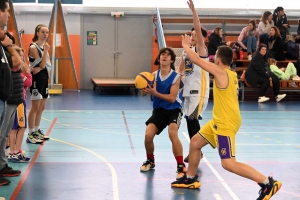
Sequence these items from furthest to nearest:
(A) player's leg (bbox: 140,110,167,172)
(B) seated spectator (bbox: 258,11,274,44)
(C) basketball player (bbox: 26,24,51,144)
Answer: (B) seated spectator (bbox: 258,11,274,44), (C) basketball player (bbox: 26,24,51,144), (A) player's leg (bbox: 140,110,167,172)

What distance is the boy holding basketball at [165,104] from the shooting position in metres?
7.68

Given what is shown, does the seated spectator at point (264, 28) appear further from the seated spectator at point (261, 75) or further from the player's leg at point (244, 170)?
the player's leg at point (244, 170)

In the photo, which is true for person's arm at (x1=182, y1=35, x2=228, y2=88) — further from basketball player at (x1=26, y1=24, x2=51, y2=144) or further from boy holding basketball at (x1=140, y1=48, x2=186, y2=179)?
basketball player at (x1=26, y1=24, x2=51, y2=144)

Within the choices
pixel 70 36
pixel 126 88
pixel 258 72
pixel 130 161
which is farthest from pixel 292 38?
pixel 130 161

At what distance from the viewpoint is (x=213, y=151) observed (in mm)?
9461

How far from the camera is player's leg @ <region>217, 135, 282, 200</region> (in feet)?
20.4

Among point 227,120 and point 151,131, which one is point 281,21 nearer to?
point 151,131

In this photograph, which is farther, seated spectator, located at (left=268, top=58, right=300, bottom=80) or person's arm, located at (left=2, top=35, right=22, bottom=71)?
seated spectator, located at (left=268, top=58, right=300, bottom=80)

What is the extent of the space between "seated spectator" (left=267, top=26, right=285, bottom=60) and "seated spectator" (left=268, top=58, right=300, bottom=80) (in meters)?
0.88

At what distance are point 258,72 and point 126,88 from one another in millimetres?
5508

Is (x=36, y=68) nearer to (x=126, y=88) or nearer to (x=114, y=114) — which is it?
(x=114, y=114)

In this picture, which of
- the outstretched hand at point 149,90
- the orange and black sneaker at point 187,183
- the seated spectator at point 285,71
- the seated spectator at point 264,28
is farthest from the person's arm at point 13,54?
the seated spectator at point 264,28

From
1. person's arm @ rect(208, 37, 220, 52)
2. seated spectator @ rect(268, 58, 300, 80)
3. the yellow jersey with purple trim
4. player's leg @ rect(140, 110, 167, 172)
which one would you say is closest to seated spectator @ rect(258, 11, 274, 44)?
seated spectator @ rect(268, 58, 300, 80)

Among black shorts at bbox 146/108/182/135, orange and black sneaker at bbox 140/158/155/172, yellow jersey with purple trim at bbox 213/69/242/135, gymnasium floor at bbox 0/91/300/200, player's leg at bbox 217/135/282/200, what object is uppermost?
yellow jersey with purple trim at bbox 213/69/242/135
